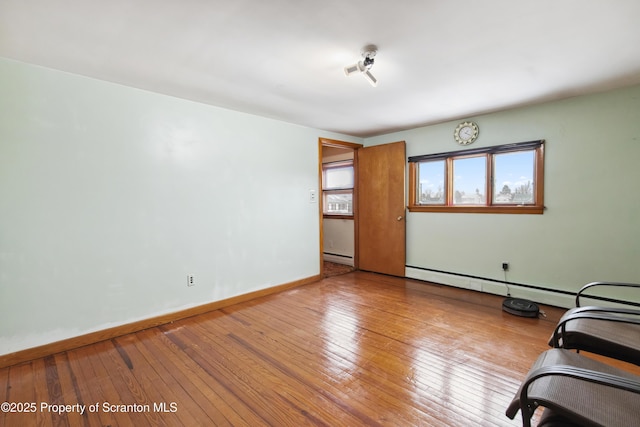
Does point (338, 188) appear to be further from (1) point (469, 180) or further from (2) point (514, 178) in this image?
(2) point (514, 178)

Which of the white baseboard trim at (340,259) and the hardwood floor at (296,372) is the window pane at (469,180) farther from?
the white baseboard trim at (340,259)

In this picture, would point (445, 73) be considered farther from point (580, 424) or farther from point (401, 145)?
point (580, 424)

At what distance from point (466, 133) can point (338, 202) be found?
2733 millimetres

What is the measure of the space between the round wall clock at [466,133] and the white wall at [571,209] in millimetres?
70

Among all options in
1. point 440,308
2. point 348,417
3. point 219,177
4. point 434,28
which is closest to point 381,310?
point 440,308

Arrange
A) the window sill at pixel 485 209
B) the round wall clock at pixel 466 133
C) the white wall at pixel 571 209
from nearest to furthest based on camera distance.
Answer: the white wall at pixel 571 209
the window sill at pixel 485 209
the round wall clock at pixel 466 133

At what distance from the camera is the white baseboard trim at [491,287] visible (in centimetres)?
331

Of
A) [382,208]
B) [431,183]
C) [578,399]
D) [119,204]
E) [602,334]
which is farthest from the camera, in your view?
[382,208]

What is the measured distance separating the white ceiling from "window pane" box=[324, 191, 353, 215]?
2.80m

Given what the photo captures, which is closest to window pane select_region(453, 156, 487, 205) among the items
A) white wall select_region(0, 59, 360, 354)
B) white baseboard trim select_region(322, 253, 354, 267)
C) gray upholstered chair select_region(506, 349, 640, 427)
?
white baseboard trim select_region(322, 253, 354, 267)

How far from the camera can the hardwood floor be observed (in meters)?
1.71

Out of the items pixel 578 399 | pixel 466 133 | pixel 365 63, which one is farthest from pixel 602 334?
pixel 466 133

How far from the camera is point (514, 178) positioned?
12.0 ft

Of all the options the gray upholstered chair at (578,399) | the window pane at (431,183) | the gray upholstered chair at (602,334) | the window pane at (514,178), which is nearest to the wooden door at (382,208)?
the window pane at (431,183)
